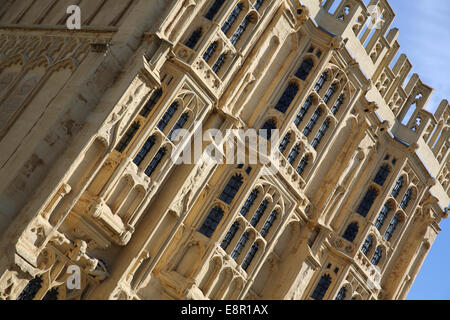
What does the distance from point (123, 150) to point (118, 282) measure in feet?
16.2

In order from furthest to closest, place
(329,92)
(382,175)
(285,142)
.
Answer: (382,175) < (329,92) < (285,142)

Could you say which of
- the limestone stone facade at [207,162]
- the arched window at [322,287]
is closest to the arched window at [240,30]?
the limestone stone facade at [207,162]

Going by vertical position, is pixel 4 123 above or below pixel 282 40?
below

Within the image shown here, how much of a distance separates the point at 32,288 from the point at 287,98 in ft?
46.6

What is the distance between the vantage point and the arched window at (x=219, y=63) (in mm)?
30594

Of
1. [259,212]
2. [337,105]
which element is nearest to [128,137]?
[259,212]

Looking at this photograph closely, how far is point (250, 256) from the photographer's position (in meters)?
32.6

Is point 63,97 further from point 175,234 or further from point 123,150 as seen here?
point 175,234

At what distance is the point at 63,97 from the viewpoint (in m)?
26.1

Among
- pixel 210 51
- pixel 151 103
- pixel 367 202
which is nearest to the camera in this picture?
pixel 151 103

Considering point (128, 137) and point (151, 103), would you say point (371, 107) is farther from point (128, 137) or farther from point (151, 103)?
point (128, 137)

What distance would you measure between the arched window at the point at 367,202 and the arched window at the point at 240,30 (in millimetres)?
11825

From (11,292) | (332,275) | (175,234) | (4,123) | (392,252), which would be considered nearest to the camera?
(11,292)
